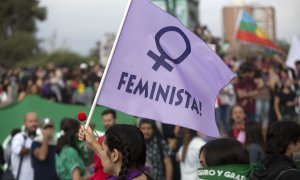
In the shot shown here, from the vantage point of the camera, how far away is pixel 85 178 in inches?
313

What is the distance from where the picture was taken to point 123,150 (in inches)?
164

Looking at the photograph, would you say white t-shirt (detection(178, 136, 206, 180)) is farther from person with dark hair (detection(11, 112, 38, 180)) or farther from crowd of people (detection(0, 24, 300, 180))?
person with dark hair (detection(11, 112, 38, 180))

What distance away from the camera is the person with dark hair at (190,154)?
29.7 ft

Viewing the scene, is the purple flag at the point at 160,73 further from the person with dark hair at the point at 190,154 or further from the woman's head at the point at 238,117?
the woman's head at the point at 238,117

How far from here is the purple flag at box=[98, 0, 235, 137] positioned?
5.40 meters

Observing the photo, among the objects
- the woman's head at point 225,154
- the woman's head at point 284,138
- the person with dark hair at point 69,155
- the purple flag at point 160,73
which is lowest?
the person with dark hair at point 69,155

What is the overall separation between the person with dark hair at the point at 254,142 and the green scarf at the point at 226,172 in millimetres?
4092

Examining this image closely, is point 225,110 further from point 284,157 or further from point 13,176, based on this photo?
point 284,157

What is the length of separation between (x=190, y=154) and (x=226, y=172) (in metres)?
4.94

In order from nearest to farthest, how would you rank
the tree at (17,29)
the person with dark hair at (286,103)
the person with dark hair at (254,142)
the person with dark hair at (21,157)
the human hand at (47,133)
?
the person with dark hair at (254,142) → the human hand at (47,133) → the person with dark hair at (21,157) → the person with dark hair at (286,103) → the tree at (17,29)

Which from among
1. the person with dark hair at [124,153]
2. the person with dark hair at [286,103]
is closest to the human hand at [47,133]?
the person with dark hair at [124,153]

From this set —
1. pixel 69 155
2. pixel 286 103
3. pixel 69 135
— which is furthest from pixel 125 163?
pixel 286 103

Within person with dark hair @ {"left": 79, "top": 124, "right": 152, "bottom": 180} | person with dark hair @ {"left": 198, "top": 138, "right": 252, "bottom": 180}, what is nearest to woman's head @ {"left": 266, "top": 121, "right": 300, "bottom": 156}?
person with dark hair @ {"left": 198, "top": 138, "right": 252, "bottom": 180}

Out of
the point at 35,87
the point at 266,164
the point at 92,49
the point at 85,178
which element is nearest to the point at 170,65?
the point at 266,164
